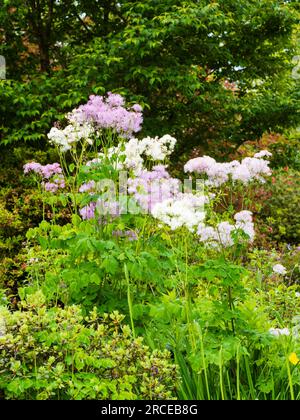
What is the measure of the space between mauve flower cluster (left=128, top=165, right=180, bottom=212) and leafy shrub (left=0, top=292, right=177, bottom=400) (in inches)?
36.9

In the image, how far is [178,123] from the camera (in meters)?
8.09

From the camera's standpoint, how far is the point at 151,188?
344 cm

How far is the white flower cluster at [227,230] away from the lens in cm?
297

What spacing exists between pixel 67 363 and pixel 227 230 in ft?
3.42

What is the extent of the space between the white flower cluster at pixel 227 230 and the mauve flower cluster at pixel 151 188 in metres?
0.40

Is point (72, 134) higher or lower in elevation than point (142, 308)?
higher

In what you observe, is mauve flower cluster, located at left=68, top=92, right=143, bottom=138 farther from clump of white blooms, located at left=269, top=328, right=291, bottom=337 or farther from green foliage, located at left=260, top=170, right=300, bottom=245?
green foliage, located at left=260, top=170, right=300, bottom=245

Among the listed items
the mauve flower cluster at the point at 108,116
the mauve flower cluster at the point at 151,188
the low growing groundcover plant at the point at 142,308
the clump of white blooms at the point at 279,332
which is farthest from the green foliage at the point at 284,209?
the clump of white blooms at the point at 279,332

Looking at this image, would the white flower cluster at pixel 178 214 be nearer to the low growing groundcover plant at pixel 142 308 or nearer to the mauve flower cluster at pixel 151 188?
the low growing groundcover plant at pixel 142 308

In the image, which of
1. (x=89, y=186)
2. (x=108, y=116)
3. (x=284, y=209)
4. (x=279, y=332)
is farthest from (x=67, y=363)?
(x=284, y=209)

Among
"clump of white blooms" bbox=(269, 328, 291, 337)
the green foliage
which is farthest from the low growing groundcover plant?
the green foliage

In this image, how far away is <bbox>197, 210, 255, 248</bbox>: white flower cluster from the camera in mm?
2967

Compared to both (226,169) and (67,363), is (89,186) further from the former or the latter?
(67,363)
